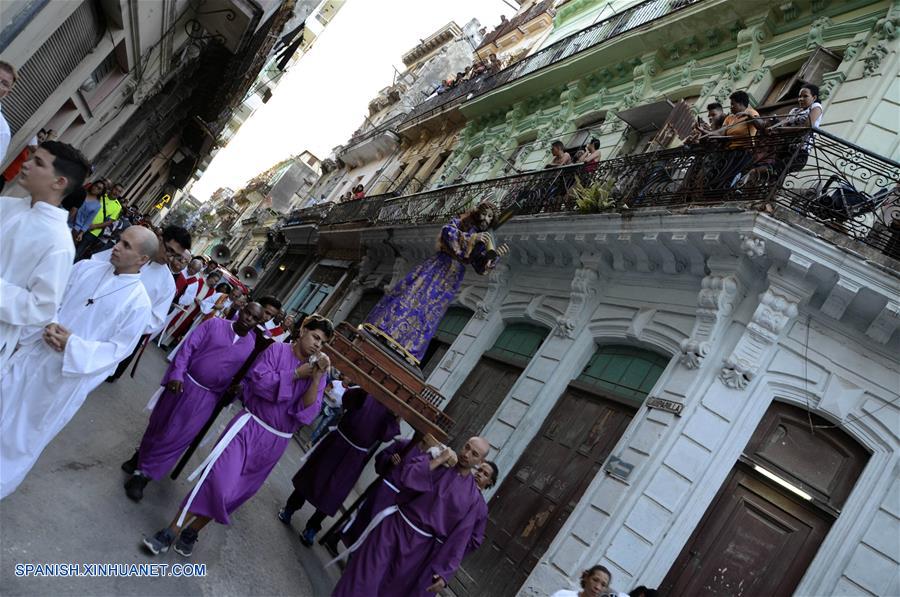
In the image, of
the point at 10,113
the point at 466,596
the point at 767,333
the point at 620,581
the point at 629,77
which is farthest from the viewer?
the point at 629,77

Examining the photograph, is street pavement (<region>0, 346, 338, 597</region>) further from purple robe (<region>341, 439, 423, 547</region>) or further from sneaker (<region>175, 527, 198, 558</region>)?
purple robe (<region>341, 439, 423, 547</region>)

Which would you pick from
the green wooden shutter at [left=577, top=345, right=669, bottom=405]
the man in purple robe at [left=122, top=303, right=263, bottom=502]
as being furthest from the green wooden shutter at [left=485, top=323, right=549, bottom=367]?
the man in purple robe at [left=122, top=303, right=263, bottom=502]

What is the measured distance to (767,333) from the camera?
6863 mm

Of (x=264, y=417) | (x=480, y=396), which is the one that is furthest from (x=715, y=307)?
(x=264, y=417)

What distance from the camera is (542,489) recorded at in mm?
7910

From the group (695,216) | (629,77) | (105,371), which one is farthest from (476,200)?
(105,371)

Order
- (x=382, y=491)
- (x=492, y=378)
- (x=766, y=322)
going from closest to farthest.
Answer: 1. (x=382, y=491)
2. (x=766, y=322)
3. (x=492, y=378)

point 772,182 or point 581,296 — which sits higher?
point 772,182

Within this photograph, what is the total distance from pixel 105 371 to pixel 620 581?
16.8 feet

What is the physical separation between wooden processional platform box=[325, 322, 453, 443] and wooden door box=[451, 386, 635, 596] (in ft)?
8.78

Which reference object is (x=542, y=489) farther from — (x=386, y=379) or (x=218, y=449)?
(x=218, y=449)

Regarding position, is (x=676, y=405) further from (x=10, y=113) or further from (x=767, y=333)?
(x=10, y=113)

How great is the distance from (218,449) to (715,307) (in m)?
5.51

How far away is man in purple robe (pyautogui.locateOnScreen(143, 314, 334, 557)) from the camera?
A: 185 inches
